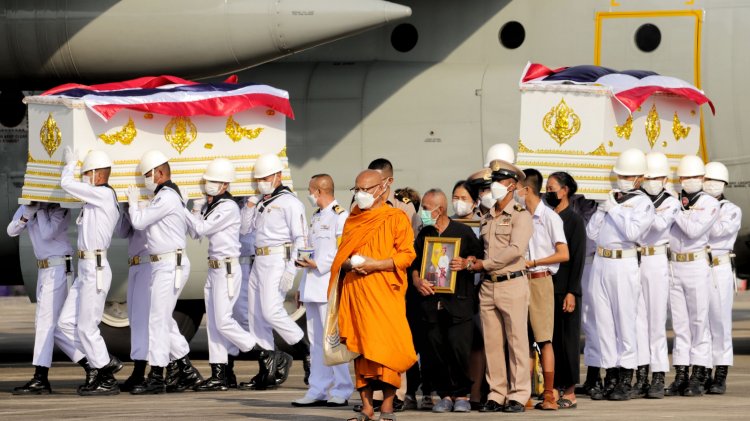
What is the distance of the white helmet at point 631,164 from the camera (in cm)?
1374

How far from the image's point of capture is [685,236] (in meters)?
14.4

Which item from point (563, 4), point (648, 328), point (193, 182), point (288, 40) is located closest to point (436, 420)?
point (648, 328)

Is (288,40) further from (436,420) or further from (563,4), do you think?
(436,420)

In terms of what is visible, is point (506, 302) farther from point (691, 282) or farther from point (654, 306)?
point (691, 282)

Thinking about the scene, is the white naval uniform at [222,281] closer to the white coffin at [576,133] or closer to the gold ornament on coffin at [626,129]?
the white coffin at [576,133]

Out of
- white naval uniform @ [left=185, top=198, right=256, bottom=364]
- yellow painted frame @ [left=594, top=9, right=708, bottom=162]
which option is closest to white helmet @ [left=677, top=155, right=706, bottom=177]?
yellow painted frame @ [left=594, top=9, right=708, bottom=162]

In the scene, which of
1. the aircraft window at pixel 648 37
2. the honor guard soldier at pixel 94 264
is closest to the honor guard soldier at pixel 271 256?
the honor guard soldier at pixel 94 264

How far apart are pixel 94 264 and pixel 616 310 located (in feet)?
16.4

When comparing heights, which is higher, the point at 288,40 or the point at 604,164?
the point at 288,40

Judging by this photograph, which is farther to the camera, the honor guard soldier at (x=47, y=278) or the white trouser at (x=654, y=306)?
the honor guard soldier at (x=47, y=278)

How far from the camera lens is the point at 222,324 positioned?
1474cm

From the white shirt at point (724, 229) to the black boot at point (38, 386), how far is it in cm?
677

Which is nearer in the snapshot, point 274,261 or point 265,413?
point 265,413

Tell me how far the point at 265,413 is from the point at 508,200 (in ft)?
8.89
